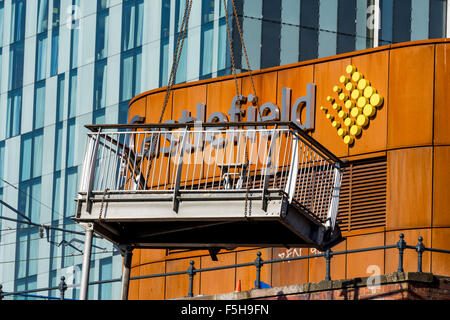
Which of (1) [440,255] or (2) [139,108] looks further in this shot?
(2) [139,108]

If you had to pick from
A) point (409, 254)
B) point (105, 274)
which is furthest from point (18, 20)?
point (409, 254)

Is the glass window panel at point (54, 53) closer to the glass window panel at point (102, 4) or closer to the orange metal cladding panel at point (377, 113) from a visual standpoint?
the glass window panel at point (102, 4)

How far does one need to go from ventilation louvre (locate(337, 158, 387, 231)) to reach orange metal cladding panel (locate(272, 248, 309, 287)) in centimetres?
122

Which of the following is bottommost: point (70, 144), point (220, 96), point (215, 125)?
point (215, 125)

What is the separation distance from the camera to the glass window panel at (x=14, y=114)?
78.3 metres

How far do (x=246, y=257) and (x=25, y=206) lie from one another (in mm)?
44755

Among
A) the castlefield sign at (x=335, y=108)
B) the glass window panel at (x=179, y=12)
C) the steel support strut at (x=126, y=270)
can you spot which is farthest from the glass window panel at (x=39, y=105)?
the steel support strut at (x=126, y=270)

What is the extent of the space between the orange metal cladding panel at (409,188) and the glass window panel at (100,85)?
139 feet

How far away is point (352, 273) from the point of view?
3070 centimetres

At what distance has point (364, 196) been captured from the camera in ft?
102

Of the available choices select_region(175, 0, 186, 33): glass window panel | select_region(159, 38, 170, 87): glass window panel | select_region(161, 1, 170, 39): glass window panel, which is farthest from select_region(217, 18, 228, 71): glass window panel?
select_region(161, 1, 170, 39): glass window panel

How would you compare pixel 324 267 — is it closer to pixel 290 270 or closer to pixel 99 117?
pixel 290 270

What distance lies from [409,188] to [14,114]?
5077 centimetres
